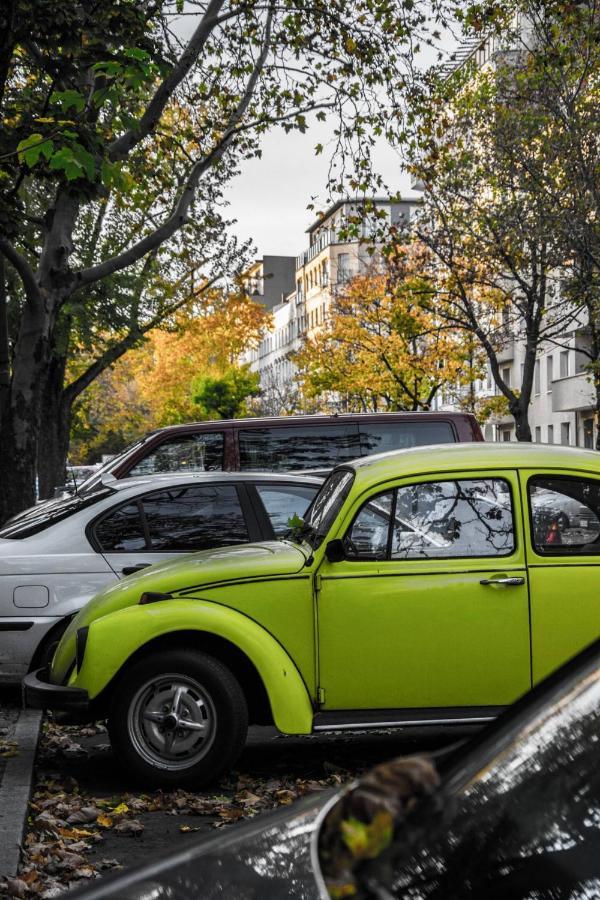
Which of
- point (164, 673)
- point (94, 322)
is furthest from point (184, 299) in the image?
point (164, 673)

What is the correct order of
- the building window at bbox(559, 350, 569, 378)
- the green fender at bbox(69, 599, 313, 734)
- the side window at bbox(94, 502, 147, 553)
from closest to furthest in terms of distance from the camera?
the green fender at bbox(69, 599, 313, 734) → the side window at bbox(94, 502, 147, 553) → the building window at bbox(559, 350, 569, 378)

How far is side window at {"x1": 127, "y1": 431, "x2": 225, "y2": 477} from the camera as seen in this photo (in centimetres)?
1494

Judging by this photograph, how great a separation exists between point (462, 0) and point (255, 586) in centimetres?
1292

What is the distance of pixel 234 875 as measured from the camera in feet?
6.58

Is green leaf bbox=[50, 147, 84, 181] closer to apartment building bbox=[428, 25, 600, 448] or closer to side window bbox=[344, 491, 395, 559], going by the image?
side window bbox=[344, 491, 395, 559]

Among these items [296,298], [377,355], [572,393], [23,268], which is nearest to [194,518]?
[23,268]

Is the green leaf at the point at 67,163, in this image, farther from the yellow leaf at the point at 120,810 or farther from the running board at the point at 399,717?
the yellow leaf at the point at 120,810

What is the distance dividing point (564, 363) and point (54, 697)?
2252 inches

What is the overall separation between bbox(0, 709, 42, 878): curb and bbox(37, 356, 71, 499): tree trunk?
23.4 meters

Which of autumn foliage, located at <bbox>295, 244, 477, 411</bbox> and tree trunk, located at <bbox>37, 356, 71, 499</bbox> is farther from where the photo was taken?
autumn foliage, located at <bbox>295, 244, 477, 411</bbox>

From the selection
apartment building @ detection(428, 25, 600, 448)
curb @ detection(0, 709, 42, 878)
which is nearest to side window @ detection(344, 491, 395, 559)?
curb @ detection(0, 709, 42, 878)

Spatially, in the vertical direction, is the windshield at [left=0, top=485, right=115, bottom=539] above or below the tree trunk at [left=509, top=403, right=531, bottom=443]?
below

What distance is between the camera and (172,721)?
734cm

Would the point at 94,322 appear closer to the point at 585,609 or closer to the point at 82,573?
the point at 82,573
